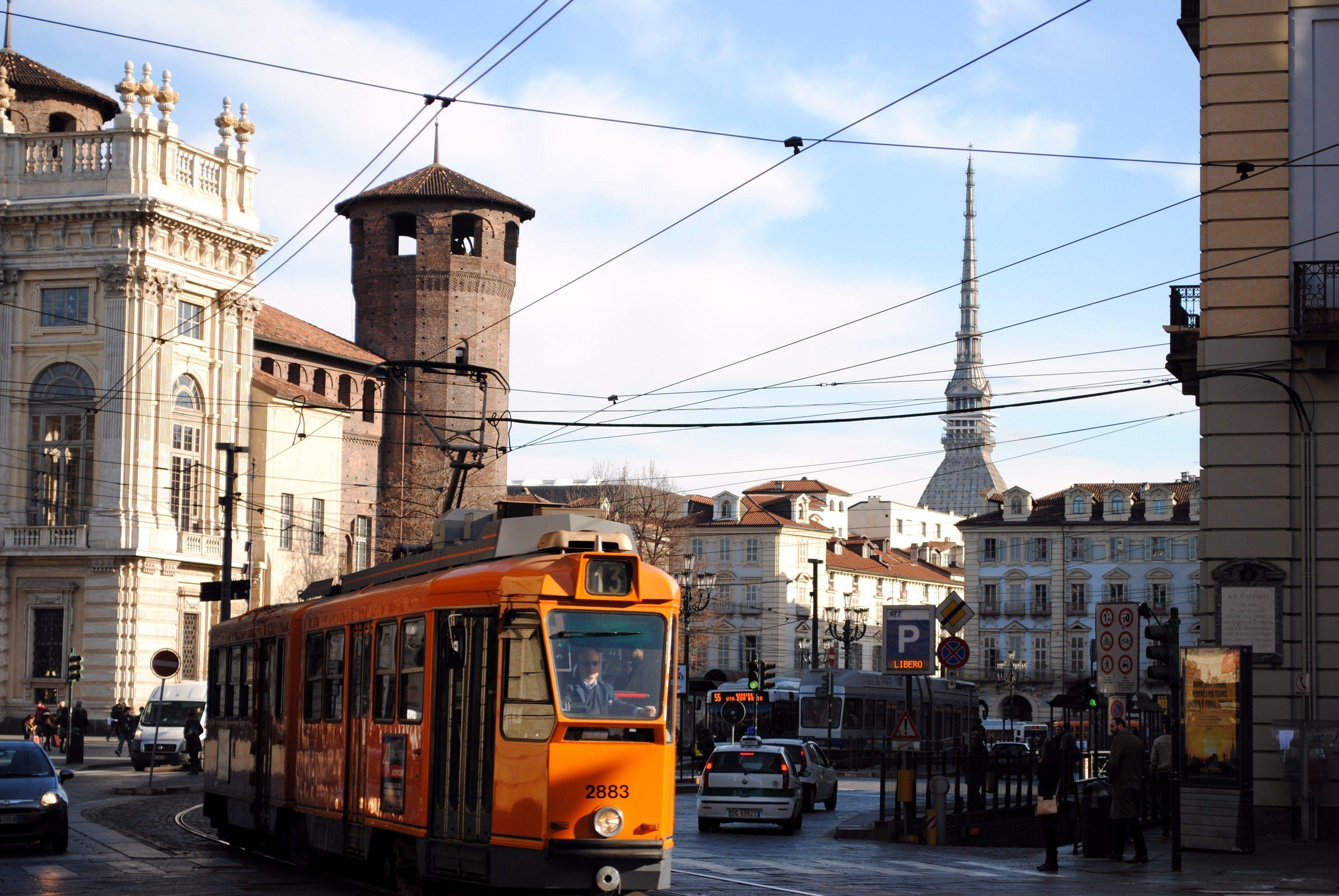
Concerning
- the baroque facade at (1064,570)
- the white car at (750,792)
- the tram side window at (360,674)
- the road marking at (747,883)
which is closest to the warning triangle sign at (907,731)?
the white car at (750,792)

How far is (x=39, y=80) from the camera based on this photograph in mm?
56594

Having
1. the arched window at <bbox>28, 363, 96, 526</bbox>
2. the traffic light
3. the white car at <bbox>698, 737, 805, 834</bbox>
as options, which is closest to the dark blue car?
the white car at <bbox>698, 737, 805, 834</bbox>

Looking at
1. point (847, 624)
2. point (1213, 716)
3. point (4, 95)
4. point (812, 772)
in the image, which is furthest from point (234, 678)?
point (847, 624)

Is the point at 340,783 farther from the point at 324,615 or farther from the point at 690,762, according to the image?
the point at 690,762

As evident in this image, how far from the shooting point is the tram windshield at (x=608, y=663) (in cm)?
1230

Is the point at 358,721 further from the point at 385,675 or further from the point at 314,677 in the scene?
the point at 314,677

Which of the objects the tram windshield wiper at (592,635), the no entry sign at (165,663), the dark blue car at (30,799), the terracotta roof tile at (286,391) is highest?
the terracotta roof tile at (286,391)

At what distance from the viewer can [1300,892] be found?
14508 millimetres

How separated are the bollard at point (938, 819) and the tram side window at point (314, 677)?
9.11 meters

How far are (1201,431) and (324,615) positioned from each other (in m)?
10.8

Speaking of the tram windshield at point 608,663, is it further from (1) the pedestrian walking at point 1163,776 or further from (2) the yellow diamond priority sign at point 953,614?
(1) the pedestrian walking at point 1163,776

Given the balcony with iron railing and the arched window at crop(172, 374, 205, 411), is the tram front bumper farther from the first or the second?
the arched window at crop(172, 374, 205, 411)

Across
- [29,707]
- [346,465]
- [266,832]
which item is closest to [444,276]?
[346,465]

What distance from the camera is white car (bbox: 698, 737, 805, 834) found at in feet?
80.1
